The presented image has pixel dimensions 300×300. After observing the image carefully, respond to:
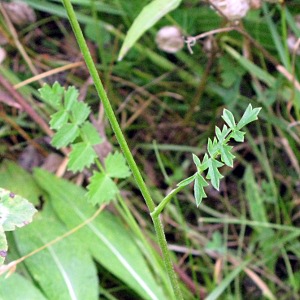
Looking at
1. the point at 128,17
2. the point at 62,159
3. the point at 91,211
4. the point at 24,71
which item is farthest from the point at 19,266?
the point at 128,17

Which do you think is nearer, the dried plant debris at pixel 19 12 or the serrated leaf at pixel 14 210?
the serrated leaf at pixel 14 210

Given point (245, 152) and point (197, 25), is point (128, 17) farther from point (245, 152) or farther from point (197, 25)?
point (245, 152)

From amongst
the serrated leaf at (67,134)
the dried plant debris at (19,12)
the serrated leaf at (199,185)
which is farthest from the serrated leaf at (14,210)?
the dried plant debris at (19,12)

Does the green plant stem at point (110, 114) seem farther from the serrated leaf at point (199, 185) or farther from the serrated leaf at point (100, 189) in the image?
the serrated leaf at point (100, 189)

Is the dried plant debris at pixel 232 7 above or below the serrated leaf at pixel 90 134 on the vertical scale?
above

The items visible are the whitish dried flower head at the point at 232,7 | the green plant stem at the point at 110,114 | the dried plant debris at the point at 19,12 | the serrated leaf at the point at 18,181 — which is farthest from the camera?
the dried plant debris at the point at 19,12

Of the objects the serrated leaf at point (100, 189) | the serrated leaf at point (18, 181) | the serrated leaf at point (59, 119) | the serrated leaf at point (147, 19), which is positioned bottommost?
the serrated leaf at point (18, 181)
